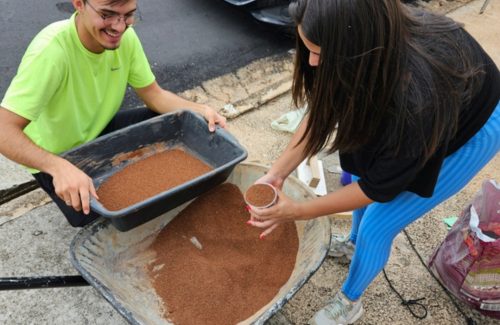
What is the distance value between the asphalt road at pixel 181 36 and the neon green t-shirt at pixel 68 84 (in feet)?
3.51

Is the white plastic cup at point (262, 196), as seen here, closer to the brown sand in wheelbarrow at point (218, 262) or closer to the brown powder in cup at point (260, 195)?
the brown powder in cup at point (260, 195)

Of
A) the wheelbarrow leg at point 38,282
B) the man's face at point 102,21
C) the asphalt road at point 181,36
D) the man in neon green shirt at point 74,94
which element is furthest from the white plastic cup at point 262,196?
the asphalt road at point 181,36

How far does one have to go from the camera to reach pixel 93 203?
1.44 meters

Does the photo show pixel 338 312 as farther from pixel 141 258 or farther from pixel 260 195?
pixel 141 258

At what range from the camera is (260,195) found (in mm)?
1466

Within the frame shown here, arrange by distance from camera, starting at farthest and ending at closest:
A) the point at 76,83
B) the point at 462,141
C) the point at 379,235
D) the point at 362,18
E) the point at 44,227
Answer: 1. the point at 44,227
2. the point at 76,83
3. the point at 379,235
4. the point at 462,141
5. the point at 362,18

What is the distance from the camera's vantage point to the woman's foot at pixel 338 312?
5.90ft

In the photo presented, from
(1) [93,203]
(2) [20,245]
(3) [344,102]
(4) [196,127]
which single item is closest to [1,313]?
(2) [20,245]

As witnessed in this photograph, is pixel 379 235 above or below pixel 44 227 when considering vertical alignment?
above

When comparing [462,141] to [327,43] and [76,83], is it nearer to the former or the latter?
[327,43]

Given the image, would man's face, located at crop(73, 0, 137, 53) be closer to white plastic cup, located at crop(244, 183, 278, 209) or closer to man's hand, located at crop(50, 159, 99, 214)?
man's hand, located at crop(50, 159, 99, 214)

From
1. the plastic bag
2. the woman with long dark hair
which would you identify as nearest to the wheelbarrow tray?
the woman with long dark hair

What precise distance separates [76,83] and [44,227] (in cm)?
82

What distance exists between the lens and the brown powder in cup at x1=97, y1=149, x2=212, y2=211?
1649 mm
